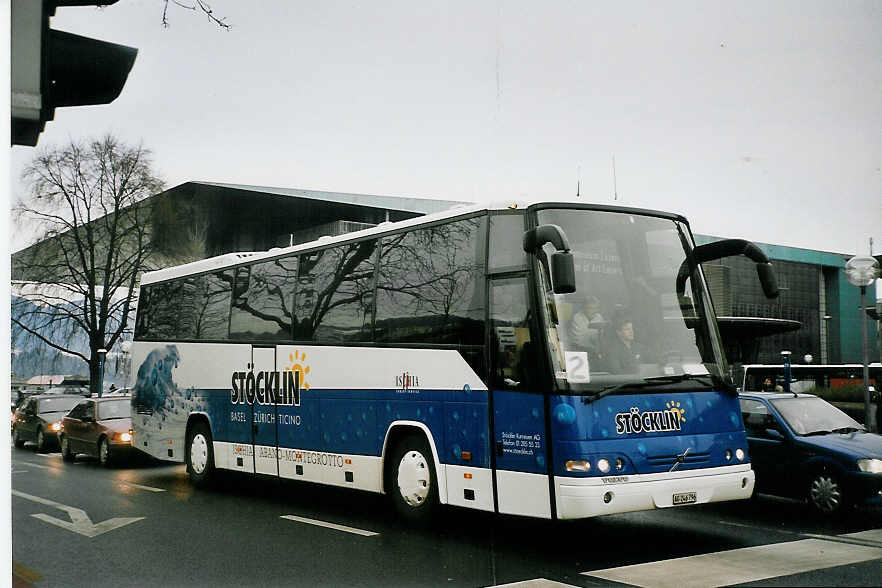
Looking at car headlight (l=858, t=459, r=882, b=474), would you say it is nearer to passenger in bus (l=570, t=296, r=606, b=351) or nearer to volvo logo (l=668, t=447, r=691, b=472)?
volvo logo (l=668, t=447, r=691, b=472)

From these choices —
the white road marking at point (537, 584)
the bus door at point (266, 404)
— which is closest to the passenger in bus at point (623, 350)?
the white road marking at point (537, 584)

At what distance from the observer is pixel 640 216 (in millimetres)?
8484

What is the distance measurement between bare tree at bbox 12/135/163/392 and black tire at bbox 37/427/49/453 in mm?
458

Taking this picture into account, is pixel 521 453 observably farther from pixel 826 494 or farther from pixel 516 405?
pixel 826 494

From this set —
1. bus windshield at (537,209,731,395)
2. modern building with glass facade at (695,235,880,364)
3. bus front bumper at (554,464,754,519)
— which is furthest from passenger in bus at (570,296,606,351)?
modern building with glass facade at (695,235,880,364)

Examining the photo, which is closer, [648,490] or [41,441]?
[41,441]

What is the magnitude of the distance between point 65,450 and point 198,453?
6.27 feet

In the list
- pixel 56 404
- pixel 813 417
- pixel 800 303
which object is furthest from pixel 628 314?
pixel 56 404

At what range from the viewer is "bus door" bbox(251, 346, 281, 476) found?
9461 mm

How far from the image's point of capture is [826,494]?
972cm

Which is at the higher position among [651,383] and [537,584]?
[651,383]

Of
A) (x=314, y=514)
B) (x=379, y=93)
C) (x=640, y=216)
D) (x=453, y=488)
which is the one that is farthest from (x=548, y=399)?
(x=379, y=93)

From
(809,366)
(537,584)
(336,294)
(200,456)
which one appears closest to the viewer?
(537,584)

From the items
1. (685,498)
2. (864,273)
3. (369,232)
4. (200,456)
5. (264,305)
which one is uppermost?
(369,232)
